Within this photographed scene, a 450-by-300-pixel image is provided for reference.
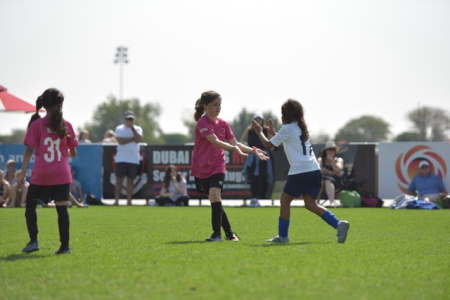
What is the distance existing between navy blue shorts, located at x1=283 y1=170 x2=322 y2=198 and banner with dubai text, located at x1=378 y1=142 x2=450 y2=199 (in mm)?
12961

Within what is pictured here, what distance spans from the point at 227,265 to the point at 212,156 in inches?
116

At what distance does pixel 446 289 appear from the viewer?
6285 millimetres

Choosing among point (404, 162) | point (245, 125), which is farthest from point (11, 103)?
point (245, 125)

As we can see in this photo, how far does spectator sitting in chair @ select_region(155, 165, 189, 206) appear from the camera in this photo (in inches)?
865

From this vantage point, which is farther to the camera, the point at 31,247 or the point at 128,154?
the point at 128,154

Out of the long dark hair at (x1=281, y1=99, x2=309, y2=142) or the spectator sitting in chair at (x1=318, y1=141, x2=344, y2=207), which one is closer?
the long dark hair at (x1=281, y1=99, x2=309, y2=142)

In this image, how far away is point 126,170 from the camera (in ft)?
72.1

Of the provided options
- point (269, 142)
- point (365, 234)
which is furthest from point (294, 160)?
point (365, 234)

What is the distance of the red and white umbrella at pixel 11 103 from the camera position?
78.3 ft

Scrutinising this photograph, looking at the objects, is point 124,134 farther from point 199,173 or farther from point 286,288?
point 286,288

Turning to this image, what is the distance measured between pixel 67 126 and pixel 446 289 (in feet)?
14.3

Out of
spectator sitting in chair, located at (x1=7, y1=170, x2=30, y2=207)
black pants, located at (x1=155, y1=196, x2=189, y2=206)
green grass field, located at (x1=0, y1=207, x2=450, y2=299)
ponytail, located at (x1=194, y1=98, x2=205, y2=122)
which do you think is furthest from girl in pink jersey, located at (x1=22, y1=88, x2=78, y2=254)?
black pants, located at (x1=155, y1=196, x2=189, y2=206)

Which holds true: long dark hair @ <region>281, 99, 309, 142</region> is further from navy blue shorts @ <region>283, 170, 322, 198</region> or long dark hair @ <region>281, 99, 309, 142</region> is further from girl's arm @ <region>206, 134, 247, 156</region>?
girl's arm @ <region>206, 134, 247, 156</region>

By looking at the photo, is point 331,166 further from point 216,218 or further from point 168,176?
point 216,218
